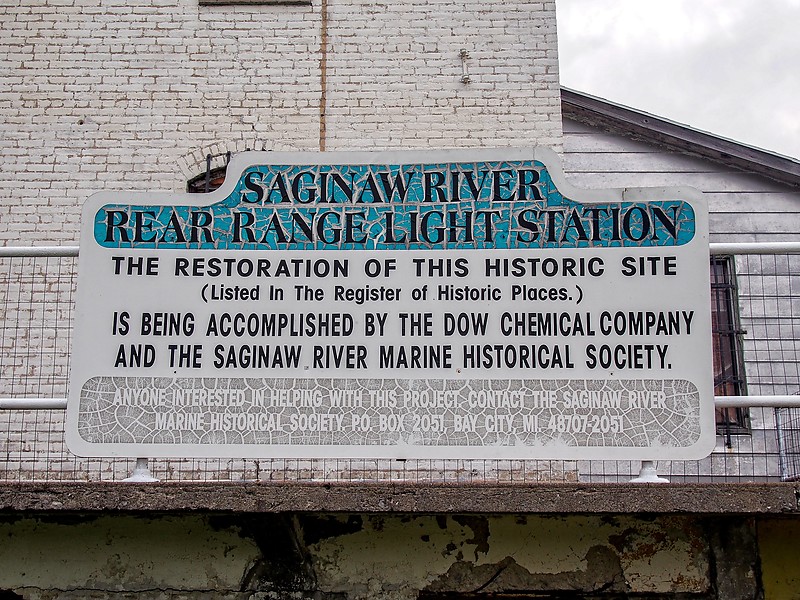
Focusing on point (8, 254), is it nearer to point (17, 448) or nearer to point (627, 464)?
point (17, 448)

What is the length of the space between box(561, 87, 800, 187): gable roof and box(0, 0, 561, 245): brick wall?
2.84 feet

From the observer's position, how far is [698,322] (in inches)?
225

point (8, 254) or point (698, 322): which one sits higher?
point (8, 254)

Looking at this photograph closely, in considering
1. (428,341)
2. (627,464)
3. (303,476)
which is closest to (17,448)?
(303,476)

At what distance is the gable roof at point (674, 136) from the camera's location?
9594 mm

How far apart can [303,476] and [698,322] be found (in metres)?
3.31

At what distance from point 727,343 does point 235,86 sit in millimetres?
5029

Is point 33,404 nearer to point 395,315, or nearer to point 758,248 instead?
point 395,315

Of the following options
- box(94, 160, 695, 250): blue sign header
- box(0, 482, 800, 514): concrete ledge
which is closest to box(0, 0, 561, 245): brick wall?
box(94, 160, 695, 250): blue sign header

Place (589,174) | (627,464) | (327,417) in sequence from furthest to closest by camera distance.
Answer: (589,174)
(627,464)
(327,417)

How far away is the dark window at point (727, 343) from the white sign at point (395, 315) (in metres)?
3.34

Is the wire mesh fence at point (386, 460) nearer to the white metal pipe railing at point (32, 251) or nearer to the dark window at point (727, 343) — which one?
the dark window at point (727, 343)

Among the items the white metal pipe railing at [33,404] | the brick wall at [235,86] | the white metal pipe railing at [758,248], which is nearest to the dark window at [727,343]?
the brick wall at [235,86]

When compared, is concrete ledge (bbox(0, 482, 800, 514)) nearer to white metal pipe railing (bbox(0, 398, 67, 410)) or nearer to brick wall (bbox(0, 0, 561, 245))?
white metal pipe railing (bbox(0, 398, 67, 410))
